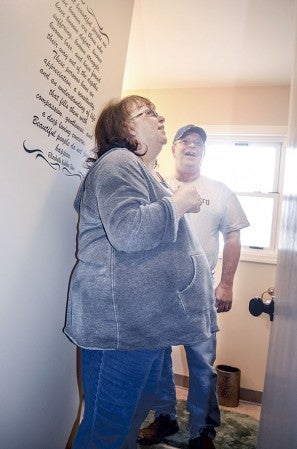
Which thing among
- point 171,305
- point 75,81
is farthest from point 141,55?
point 171,305

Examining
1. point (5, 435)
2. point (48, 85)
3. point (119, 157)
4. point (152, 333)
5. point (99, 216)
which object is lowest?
point (5, 435)

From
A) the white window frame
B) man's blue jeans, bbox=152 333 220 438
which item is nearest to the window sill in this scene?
the white window frame

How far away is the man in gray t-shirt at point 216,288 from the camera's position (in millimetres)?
1423

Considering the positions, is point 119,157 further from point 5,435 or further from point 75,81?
point 5,435

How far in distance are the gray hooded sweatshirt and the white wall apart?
0.17 m

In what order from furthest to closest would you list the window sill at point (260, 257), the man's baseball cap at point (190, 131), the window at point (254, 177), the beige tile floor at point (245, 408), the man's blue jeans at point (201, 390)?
the window at point (254, 177)
the window sill at point (260, 257)
the beige tile floor at point (245, 408)
the man's baseball cap at point (190, 131)
the man's blue jeans at point (201, 390)

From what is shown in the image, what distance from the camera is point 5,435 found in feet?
2.83

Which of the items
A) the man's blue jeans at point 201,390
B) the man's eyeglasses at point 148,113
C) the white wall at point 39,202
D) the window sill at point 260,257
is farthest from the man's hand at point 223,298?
the man's eyeglasses at point 148,113

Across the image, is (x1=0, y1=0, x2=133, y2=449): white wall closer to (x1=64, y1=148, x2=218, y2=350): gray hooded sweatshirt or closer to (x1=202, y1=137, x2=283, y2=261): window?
(x1=64, y1=148, x2=218, y2=350): gray hooded sweatshirt

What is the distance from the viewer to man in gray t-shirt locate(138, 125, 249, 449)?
4.67 feet

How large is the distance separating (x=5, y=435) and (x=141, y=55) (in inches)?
94.7

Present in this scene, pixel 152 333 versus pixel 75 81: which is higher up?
pixel 75 81

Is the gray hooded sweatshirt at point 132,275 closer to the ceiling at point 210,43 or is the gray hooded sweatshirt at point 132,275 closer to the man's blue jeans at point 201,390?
the man's blue jeans at point 201,390

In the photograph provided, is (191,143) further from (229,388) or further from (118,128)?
(229,388)
